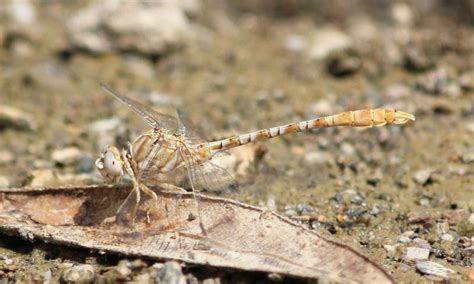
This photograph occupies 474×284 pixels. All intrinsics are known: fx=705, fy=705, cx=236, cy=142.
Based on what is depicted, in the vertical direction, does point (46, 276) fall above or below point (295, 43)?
below

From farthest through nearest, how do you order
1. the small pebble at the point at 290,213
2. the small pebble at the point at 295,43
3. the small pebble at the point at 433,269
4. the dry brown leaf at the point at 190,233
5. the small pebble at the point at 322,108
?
1. the small pebble at the point at 295,43
2. the small pebble at the point at 322,108
3. the small pebble at the point at 290,213
4. the small pebble at the point at 433,269
5. the dry brown leaf at the point at 190,233

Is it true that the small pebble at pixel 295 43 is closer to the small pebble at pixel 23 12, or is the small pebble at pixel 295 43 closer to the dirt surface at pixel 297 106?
the dirt surface at pixel 297 106

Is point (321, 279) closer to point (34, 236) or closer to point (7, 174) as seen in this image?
point (34, 236)

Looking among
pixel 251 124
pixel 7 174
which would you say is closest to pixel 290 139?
pixel 251 124

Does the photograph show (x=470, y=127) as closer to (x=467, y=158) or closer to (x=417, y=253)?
(x=467, y=158)

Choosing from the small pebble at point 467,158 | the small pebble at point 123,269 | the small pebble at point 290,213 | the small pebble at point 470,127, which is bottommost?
the small pebble at point 123,269

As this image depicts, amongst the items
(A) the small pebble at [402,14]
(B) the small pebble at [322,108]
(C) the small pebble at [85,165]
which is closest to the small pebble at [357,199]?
(B) the small pebble at [322,108]

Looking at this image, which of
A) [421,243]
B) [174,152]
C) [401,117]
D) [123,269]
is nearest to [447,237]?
[421,243]
